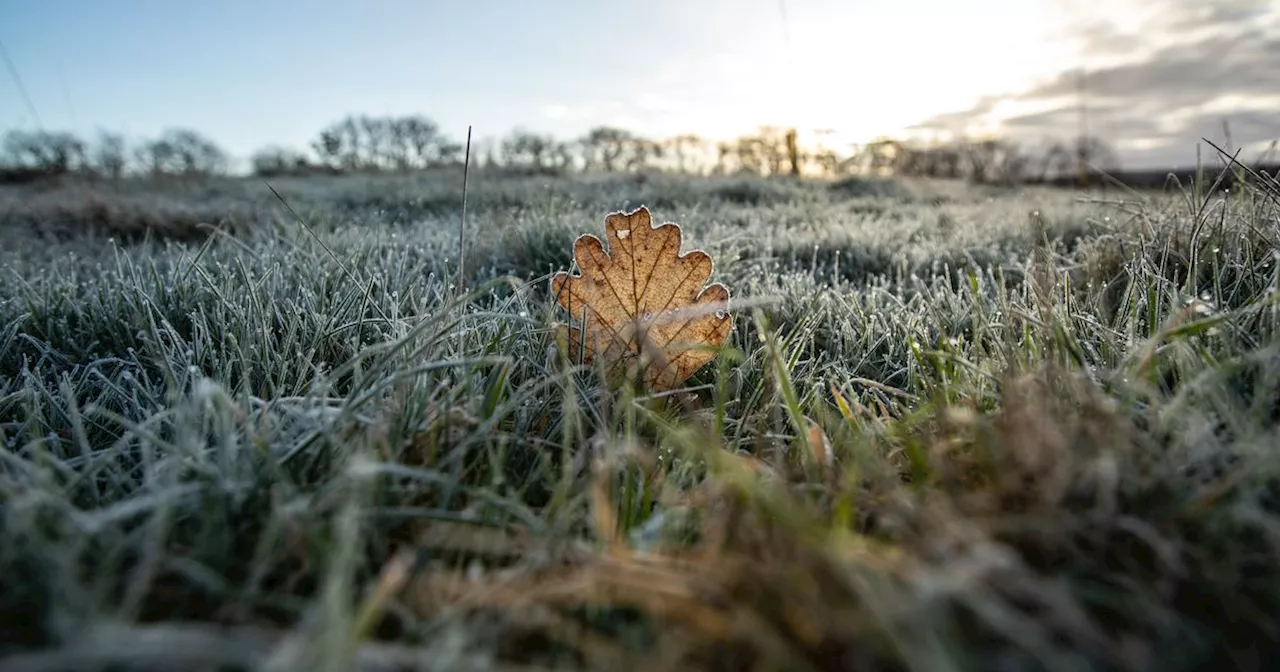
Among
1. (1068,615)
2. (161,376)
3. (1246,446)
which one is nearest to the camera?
(1068,615)

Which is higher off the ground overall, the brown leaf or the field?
the brown leaf

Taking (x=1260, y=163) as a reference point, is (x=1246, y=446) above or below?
below

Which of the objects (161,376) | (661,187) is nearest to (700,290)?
(161,376)

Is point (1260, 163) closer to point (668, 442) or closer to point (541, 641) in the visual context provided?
point (668, 442)

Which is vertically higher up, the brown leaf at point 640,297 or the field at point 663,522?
the brown leaf at point 640,297

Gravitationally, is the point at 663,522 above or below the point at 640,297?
below

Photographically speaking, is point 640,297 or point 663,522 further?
point 640,297

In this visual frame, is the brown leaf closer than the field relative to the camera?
No

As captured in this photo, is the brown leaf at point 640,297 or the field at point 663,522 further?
the brown leaf at point 640,297
